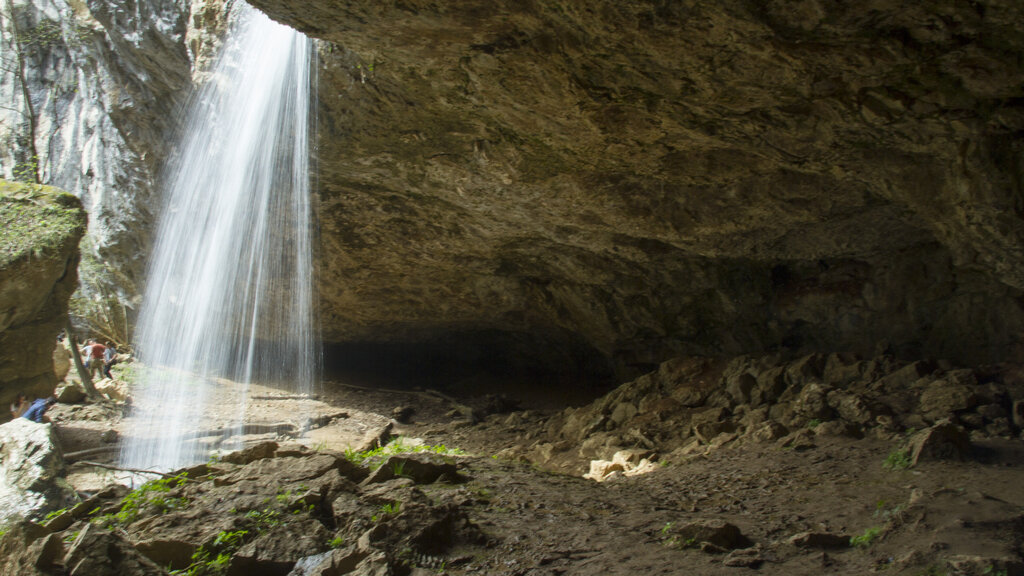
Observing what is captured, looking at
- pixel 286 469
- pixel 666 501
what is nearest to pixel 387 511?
pixel 286 469

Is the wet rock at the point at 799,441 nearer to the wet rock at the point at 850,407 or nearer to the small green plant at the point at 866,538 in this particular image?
the wet rock at the point at 850,407

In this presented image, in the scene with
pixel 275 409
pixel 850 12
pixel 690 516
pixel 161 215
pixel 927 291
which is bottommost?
pixel 275 409

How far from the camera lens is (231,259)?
9859mm

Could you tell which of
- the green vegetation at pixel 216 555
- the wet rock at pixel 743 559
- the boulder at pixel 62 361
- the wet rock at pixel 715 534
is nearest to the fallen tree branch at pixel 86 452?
the boulder at pixel 62 361

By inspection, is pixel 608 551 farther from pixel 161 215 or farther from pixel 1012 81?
pixel 161 215

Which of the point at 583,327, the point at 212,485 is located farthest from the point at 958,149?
the point at 583,327

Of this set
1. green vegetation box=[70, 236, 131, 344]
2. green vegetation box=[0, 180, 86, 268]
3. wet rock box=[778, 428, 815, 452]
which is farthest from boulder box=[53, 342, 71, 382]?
wet rock box=[778, 428, 815, 452]

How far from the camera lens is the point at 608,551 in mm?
3572

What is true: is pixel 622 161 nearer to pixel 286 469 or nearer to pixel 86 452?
pixel 286 469

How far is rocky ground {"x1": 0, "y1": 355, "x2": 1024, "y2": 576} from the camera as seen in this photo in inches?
130

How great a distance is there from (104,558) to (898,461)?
507 centimetres

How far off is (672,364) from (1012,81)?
18.7 ft

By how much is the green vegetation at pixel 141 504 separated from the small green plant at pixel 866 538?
4017mm

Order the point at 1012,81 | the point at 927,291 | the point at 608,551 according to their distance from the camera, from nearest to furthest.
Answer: the point at 608,551, the point at 1012,81, the point at 927,291
